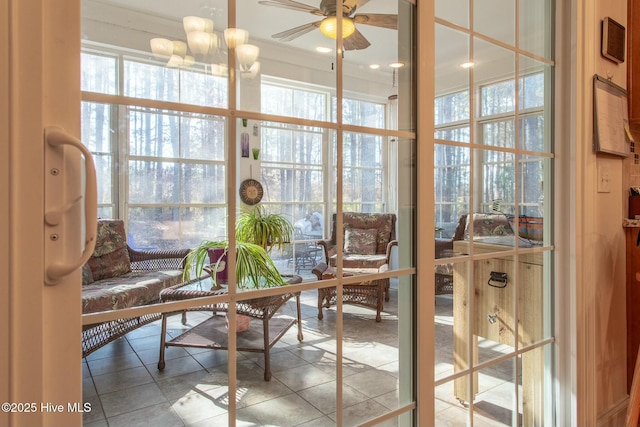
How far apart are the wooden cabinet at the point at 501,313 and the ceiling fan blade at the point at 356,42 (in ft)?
2.60

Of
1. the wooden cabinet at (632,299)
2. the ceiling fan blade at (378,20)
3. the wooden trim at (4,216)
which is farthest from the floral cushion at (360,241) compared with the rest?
the wooden cabinet at (632,299)

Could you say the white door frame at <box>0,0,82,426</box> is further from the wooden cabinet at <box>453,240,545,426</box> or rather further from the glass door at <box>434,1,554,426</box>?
the wooden cabinet at <box>453,240,545,426</box>

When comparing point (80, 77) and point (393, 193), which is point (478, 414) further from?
point (80, 77)

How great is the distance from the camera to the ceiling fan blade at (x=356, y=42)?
1093 mm

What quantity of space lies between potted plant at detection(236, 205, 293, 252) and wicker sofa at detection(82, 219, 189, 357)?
15 centimetres

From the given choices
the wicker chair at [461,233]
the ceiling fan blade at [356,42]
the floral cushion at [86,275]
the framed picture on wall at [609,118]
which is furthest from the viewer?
the framed picture on wall at [609,118]

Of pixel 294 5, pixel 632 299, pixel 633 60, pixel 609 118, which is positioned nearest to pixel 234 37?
pixel 294 5

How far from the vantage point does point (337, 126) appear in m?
1.07

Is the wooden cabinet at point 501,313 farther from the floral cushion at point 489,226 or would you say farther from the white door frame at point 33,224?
the white door frame at point 33,224

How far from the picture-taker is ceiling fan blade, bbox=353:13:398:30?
1132 millimetres

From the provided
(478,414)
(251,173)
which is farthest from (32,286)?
(478,414)

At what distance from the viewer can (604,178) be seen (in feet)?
5.51

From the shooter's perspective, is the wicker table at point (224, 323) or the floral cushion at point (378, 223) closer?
the wicker table at point (224, 323)

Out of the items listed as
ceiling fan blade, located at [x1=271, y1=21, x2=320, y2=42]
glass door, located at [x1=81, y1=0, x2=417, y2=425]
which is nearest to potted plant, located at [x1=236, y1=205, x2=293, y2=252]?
glass door, located at [x1=81, y1=0, x2=417, y2=425]
